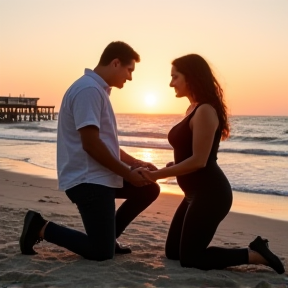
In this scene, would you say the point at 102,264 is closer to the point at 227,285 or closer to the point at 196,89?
the point at 227,285

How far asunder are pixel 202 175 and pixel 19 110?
69420 mm

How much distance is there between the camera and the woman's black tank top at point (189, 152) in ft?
13.2

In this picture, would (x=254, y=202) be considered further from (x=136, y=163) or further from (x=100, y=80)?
(x=100, y=80)

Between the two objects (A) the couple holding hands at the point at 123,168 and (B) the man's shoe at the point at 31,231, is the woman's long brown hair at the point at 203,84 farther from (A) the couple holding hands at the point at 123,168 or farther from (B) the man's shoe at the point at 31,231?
(B) the man's shoe at the point at 31,231

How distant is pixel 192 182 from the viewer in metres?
4.07

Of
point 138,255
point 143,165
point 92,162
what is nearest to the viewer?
point 92,162

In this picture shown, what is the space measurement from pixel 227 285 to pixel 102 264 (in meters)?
0.96

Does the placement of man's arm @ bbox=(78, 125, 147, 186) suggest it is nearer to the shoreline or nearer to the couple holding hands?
the couple holding hands

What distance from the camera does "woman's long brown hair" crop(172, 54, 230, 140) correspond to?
4.05 metres

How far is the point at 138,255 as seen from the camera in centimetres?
437

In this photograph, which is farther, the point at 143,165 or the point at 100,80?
the point at 143,165

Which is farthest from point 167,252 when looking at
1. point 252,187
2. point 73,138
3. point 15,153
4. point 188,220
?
point 15,153

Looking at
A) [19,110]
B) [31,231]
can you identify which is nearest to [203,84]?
[31,231]

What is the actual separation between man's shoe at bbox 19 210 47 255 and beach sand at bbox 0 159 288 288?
0.08 metres
